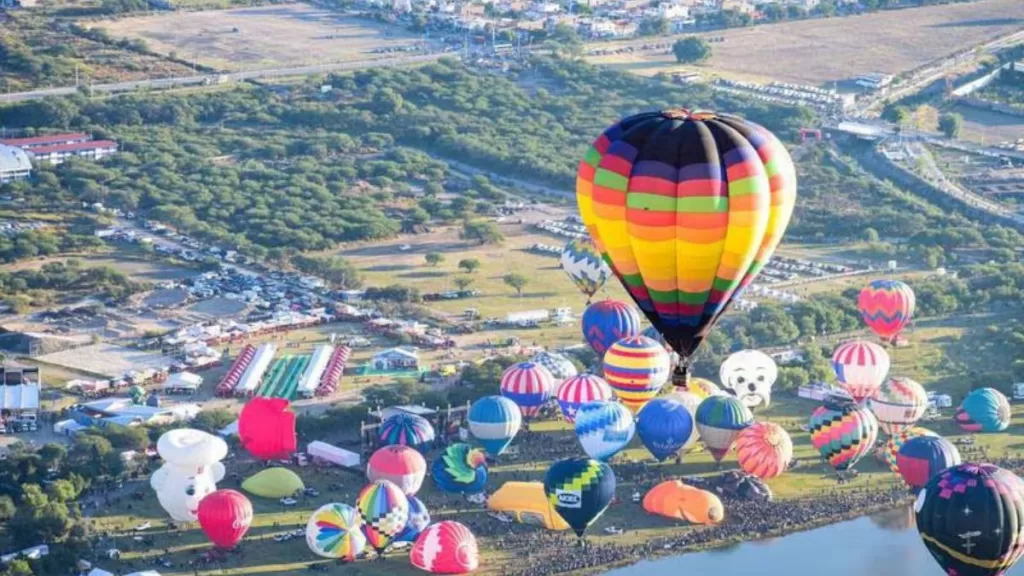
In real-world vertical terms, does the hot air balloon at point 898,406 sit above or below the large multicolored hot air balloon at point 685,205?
below

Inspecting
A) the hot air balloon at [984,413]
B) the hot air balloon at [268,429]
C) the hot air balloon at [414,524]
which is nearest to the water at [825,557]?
the hot air balloon at [414,524]

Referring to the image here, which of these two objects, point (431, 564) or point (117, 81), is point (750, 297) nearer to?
point (431, 564)

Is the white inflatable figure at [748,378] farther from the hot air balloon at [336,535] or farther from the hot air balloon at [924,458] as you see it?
the hot air balloon at [336,535]

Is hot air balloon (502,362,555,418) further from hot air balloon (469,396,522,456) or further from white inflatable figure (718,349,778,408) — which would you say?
white inflatable figure (718,349,778,408)

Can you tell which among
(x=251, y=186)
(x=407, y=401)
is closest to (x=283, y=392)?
(x=407, y=401)

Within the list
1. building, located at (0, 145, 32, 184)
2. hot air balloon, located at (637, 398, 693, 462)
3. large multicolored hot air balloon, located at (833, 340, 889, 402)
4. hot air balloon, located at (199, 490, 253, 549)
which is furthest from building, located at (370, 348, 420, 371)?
building, located at (0, 145, 32, 184)

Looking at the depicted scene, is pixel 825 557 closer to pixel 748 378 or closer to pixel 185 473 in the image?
pixel 748 378

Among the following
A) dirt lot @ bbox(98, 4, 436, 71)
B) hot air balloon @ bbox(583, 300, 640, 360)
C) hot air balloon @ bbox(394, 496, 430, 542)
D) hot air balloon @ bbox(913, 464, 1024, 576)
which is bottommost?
dirt lot @ bbox(98, 4, 436, 71)
